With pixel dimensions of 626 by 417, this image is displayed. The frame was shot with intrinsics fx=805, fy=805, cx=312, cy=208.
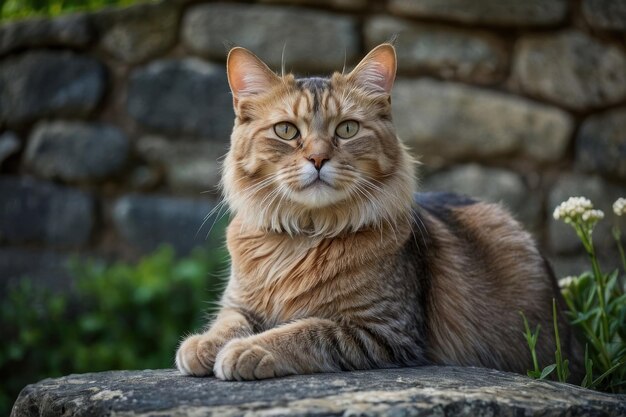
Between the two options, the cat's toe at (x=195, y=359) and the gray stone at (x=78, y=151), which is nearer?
the cat's toe at (x=195, y=359)

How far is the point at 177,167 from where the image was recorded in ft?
17.5

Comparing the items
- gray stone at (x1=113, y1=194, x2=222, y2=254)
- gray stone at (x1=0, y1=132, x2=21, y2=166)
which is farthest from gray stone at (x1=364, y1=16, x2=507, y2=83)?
gray stone at (x1=0, y1=132, x2=21, y2=166)

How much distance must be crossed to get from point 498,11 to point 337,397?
3526 mm

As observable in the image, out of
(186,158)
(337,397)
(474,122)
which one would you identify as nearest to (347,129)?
(337,397)

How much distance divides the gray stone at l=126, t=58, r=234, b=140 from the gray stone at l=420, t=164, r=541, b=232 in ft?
4.68

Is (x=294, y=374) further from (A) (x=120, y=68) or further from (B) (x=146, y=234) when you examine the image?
(A) (x=120, y=68)

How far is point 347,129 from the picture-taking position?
300 cm

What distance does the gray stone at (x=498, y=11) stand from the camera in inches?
200

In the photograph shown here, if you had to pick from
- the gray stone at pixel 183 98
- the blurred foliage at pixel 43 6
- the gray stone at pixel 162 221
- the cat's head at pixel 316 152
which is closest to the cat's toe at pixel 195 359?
the cat's head at pixel 316 152

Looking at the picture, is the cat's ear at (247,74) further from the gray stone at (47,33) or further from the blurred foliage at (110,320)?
the gray stone at (47,33)

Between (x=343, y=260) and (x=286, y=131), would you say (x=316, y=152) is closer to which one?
(x=286, y=131)

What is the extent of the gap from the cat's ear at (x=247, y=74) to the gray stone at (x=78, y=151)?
2318 millimetres

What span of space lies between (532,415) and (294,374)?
767 mm

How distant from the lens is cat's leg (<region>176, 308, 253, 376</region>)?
9.04 feet
